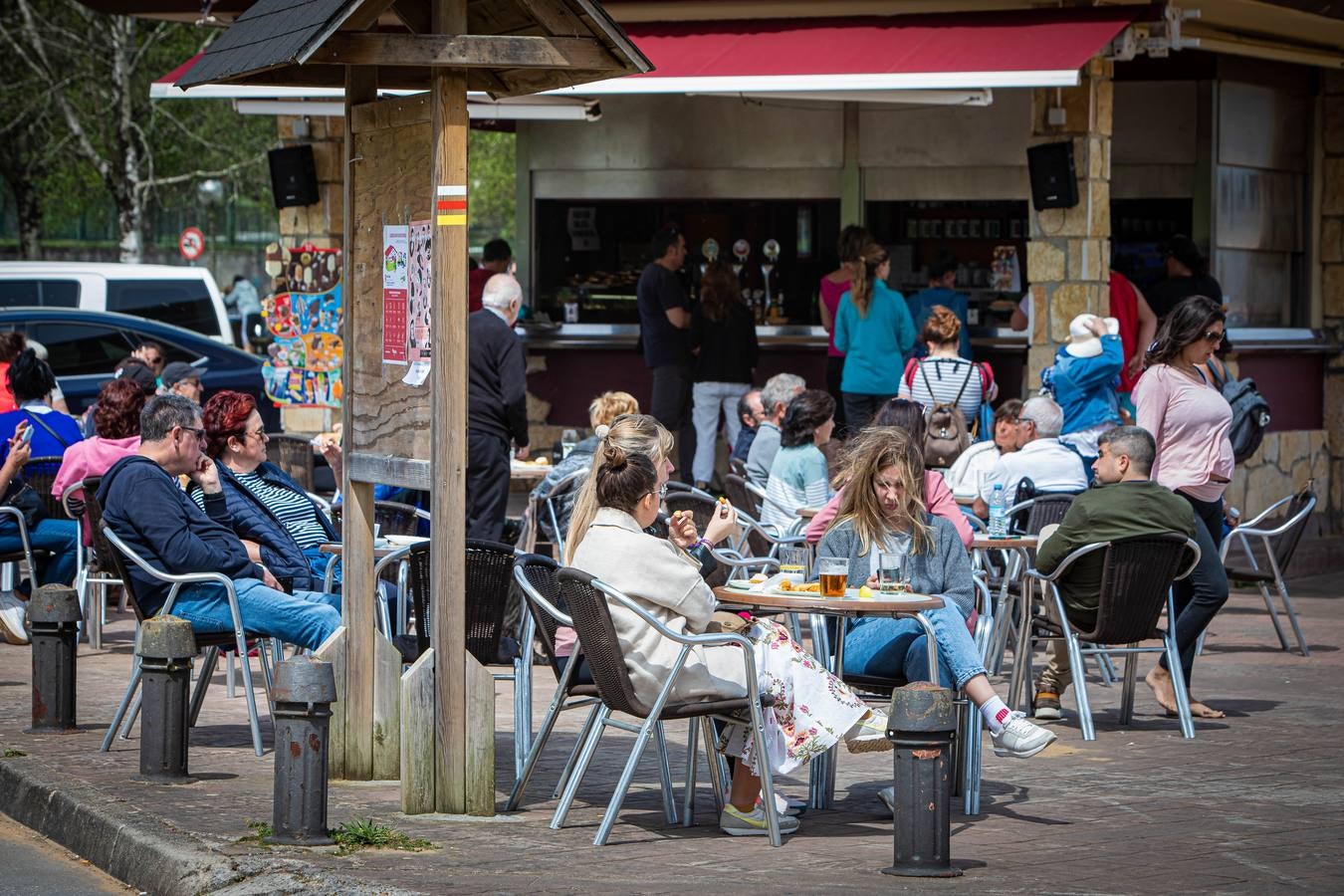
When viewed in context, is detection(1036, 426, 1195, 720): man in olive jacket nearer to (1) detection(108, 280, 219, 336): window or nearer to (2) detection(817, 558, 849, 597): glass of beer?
(2) detection(817, 558, 849, 597): glass of beer

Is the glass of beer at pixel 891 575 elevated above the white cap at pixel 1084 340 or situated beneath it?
situated beneath

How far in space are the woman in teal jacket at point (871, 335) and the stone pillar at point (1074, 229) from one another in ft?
2.98

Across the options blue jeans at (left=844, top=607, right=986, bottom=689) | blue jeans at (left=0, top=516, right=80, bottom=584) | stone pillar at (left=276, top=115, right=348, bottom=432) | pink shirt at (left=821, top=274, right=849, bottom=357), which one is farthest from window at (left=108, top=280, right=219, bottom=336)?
blue jeans at (left=844, top=607, right=986, bottom=689)

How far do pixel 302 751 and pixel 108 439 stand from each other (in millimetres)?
4574

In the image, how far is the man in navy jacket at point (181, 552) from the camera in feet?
23.5

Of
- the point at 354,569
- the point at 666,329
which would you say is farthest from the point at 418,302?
the point at 666,329

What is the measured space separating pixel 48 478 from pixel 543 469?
270 centimetres

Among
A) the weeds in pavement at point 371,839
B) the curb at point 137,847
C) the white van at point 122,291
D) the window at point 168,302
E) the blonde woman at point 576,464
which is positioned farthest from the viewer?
the window at point 168,302

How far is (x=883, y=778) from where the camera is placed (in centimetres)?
695

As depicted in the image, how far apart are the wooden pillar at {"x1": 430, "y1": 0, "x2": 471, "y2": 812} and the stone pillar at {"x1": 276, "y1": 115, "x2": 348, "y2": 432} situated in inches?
322

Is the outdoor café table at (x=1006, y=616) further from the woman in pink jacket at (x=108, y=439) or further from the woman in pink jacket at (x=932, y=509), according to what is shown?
the woman in pink jacket at (x=108, y=439)


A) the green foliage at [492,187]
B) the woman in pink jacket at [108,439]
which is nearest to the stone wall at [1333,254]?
the woman in pink jacket at [108,439]

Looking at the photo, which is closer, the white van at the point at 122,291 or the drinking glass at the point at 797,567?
the drinking glass at the point at 797,567

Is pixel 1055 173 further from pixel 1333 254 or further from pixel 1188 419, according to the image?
pixel 1188 419
